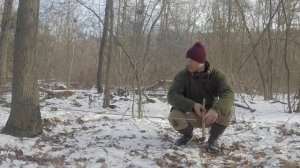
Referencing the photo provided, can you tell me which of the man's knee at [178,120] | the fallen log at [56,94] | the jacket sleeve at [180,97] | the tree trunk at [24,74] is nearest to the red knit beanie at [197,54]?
the jacket sleeve at [180,97]

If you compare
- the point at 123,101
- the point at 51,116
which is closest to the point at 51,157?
the point at 51,116

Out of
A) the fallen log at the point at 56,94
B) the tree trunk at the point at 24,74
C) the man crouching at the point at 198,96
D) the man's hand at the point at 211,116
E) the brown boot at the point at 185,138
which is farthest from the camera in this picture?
the fallen log at the point at 56,94

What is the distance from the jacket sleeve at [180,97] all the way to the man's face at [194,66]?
6.5 inches

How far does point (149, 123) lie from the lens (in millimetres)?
6121

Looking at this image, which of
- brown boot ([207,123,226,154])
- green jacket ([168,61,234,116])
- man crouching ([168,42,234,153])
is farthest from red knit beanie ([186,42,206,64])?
brown boot ([207,123,226,154])

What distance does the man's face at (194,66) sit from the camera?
4.63 meters

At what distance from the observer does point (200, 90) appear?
4.77 m

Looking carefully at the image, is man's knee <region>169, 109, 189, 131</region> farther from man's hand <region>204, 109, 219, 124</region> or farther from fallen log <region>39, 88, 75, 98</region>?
fallen log <region>39, 88, 75, 98</region>

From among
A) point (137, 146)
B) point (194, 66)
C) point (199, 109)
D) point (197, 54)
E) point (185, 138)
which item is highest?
point (197, 54)

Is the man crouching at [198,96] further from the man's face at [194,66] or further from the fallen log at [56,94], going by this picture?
the fallen log at [56,94]

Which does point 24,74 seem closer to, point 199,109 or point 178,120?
point 178,120

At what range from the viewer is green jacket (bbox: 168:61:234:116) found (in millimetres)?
4527

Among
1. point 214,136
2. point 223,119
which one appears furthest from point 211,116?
point 214,136

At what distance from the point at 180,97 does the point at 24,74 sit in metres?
2.01
